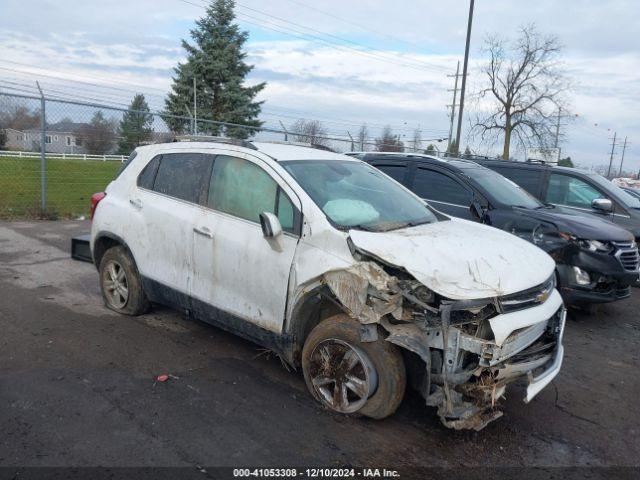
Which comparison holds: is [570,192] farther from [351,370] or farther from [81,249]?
[81,249]

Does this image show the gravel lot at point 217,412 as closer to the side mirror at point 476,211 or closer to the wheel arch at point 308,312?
the wheel arch at point 308,312

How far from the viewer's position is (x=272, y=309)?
12.7ft

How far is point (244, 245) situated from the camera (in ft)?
13.1

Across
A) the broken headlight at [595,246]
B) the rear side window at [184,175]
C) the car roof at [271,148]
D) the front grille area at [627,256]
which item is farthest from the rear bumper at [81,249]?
the front grille area at [627,256]

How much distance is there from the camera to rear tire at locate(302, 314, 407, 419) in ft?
10.9

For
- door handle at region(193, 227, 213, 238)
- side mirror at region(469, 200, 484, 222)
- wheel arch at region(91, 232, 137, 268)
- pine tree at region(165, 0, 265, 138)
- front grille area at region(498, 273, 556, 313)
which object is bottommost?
wheel arch at region(91, 232, 137, 268)

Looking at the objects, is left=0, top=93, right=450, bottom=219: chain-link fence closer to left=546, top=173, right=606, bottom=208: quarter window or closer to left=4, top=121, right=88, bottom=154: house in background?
left=4, top=121, right=88, bottom=154: house in background

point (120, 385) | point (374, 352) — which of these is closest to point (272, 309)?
point (374, 352)

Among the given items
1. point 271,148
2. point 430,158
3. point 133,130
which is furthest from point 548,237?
point 133,130

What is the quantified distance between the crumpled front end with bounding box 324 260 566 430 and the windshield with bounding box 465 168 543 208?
3.56m

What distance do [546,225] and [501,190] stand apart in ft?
3.13

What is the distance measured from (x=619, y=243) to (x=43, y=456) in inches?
239

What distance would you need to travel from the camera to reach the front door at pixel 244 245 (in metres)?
3.82

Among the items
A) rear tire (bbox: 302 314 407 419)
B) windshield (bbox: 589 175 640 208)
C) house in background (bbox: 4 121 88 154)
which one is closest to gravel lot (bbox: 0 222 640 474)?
rear tire (bbox: 302 314 407 419)
